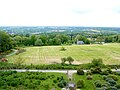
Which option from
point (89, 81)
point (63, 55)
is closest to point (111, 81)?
point (89, 81)

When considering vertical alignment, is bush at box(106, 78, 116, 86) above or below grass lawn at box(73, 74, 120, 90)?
above

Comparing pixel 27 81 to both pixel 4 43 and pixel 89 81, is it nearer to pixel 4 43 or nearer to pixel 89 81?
pixel 89 81

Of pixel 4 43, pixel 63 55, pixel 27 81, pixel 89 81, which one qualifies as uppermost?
pixel 4 43

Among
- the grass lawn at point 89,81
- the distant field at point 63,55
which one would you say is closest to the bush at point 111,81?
the grass lawn at point 89,81

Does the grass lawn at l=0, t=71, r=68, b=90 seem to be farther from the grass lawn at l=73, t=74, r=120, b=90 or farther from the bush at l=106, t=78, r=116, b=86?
the bush at l=106, t=78, r=116, b=86

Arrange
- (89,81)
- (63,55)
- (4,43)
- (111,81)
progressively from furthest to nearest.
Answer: (4,43), (63,55), (89,81), (111,81)

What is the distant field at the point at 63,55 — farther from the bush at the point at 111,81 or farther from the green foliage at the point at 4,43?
the bush at the point at 111,81

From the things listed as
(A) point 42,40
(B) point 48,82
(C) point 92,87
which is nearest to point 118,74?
(C) point 92,87

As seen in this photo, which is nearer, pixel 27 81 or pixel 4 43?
pixel 27 81

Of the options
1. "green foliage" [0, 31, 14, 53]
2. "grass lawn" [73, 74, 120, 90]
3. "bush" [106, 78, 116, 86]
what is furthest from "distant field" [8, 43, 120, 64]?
"bush" [106, 78, 116, 86]

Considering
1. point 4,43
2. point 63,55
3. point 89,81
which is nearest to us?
point 89,81

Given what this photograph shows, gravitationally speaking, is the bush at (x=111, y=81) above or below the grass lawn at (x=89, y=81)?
above
